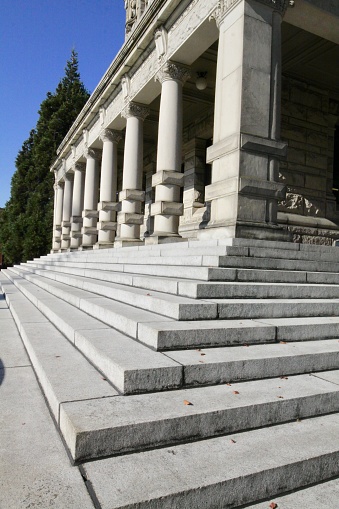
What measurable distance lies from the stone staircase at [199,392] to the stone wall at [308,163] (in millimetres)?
6325

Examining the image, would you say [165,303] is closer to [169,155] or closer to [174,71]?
[169,155]

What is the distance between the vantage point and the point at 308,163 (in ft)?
36.8

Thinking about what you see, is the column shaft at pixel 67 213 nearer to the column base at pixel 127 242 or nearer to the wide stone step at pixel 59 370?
the column base at pixel 127 242

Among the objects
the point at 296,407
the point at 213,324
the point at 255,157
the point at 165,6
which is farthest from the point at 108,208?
the point at 296,407

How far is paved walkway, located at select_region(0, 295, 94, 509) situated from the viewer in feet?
5.59

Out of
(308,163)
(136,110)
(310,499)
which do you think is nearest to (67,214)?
(136,110)

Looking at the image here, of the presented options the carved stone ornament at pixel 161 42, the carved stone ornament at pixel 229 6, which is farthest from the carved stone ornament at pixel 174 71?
the carved stone ornament at pixel 229 6

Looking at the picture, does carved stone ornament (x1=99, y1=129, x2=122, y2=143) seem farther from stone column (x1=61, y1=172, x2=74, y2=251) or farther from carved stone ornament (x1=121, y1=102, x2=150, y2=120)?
stone column (x1=61, y1=172, x2=74, y2=251)

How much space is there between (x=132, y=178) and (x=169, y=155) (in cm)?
293

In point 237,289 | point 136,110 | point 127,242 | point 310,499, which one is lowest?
point 310,499

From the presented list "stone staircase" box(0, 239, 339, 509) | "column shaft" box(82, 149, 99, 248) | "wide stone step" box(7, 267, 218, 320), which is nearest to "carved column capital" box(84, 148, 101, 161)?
"column shaft" box(82, 149, 99, 248)

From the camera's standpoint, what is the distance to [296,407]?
2.65 m

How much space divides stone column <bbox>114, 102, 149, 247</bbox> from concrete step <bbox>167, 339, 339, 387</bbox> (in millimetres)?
9448

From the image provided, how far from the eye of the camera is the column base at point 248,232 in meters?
6.74
